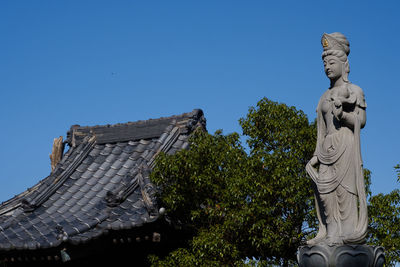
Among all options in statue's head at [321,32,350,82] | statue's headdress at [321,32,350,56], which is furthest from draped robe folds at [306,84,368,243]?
statue's headdress at [321,32,350,56]

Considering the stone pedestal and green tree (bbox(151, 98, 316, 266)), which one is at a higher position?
green tree (bbox(151, 98, 316, 266))

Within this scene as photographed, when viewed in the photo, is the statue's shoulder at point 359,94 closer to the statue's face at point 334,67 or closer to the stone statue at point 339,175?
the stone statue at point 339,175

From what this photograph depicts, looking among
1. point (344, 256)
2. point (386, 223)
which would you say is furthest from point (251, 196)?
point (344, 256)

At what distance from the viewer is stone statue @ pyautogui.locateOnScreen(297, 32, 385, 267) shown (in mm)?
8180

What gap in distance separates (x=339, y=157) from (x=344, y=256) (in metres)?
1.31

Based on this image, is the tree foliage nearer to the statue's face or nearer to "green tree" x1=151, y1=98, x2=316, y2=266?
"green tree" x1=151, y1=98, x2=316, y2=266

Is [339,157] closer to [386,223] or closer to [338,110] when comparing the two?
[338,110]

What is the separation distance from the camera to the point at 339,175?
860 cm

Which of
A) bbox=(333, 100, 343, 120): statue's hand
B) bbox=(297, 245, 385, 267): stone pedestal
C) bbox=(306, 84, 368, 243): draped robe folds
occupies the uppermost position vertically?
bbox=(333, 100, 343, 120): statue's hand

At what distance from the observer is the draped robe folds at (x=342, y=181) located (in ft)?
27.7

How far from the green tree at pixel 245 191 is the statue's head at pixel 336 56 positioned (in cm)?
336

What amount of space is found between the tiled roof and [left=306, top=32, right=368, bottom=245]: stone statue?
4.01 m

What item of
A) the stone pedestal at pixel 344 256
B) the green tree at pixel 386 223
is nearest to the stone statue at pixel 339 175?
the stone pedestal at pixel 344 256

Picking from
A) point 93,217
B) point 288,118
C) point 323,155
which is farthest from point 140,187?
point 323,155
